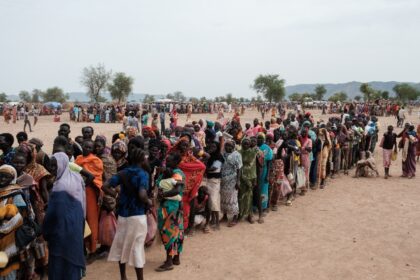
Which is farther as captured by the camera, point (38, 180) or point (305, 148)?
point (305, 148)

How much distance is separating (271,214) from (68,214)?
197 inches

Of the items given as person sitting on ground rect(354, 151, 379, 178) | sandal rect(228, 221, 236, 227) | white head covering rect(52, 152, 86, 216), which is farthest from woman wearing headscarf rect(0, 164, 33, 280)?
person sitting on ground rect(354, 151, 379, 178)

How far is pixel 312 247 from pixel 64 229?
3975 millimetres

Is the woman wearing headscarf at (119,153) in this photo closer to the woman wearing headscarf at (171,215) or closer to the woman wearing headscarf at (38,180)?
the woman wearing headscarf at (171,215)

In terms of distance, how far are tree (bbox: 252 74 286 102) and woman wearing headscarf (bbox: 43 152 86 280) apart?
223ft

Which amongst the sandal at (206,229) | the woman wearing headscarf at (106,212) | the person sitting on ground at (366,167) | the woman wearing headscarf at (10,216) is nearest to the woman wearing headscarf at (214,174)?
the sandal at (206,229)

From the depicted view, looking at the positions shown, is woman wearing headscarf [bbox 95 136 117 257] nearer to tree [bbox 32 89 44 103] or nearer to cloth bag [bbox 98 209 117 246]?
cloth bag [bbox 98 209 117 246]

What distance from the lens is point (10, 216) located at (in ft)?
11.6

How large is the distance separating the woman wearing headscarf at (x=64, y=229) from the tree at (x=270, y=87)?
67.8 meters

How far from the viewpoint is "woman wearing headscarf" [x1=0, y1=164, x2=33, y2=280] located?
353 cm

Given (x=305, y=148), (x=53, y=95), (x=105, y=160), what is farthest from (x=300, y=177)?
(x=53, y=95)

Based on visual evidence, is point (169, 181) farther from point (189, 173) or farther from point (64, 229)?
point (64, 229)

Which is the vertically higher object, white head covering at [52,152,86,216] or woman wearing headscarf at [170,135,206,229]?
white head covering at [52,152,86,216]

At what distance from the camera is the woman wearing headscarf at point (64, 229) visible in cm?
344
